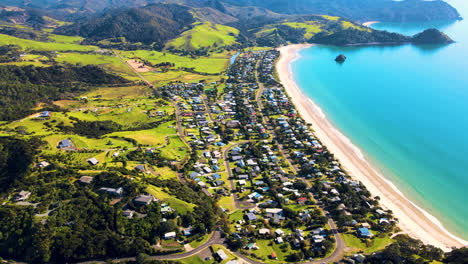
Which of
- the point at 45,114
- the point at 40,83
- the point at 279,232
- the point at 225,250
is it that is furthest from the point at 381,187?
the point at 40,83

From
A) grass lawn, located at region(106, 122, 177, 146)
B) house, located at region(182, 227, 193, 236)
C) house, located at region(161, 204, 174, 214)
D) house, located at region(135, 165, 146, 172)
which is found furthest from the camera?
grass lawn, located at region(106, 122, 177, 146)

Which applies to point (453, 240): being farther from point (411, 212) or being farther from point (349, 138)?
point (349, 138)

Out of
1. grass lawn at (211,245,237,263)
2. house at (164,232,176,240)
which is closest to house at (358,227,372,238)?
grass lawn at (211,245,237,263)

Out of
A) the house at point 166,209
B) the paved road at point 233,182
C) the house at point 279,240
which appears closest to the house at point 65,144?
the house at point 166,209

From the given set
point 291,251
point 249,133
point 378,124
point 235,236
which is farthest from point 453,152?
point 235,236

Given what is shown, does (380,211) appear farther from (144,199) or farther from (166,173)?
(166,173)

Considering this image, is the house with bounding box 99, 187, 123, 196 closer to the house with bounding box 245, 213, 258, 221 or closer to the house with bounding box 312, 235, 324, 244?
the house with bounding box 245, 213, 258, 221

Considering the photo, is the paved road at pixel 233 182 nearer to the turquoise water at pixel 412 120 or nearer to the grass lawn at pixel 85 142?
the grass lawn at pixel 85 142
